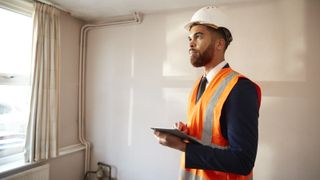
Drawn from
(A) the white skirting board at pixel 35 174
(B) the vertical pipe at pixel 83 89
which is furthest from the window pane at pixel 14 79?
(B) the vertical pipe at pixel 83 89

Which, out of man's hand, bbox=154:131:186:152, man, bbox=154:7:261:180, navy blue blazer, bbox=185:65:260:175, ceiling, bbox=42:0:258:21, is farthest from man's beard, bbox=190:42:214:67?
ceiling, bbox=42:0:258:21

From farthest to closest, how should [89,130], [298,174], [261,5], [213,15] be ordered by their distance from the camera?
[89,130], [261,5], [298,174], [213,15]

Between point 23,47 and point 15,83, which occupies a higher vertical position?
point 23,47

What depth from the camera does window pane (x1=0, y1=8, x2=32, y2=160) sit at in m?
1.99

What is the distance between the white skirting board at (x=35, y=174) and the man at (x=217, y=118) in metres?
1.57

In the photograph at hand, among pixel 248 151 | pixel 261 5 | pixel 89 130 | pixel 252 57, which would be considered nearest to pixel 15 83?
pixel 89 130

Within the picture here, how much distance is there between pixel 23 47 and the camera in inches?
84.4

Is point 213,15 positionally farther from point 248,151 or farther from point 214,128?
point 248,151

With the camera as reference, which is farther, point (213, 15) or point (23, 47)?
point (23, 47)

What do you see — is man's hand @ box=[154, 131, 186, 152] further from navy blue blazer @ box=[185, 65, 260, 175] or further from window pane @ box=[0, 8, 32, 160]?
window pane @ box=[0, 8, 32, 160]

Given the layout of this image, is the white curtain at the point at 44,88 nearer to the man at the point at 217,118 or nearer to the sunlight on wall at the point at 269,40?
the man at the point at 217,118

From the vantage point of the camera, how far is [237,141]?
895 millimetres

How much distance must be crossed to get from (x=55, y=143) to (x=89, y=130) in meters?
0.61

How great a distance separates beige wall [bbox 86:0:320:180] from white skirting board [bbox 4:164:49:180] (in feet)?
2.19
